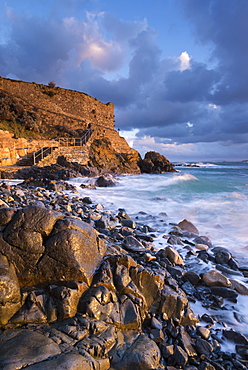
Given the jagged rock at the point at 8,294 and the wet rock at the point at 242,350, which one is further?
the wet rock at the point at 242,350

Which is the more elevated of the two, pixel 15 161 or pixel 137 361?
pixel 15 161

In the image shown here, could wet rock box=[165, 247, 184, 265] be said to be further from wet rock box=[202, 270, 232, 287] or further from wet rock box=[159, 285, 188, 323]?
wet rock box=[159, 285, 188, 323]

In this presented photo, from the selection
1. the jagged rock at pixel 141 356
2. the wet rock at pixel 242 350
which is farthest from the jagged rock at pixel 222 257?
the jagged rock at pixel 141 356

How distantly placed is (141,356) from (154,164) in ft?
95.1

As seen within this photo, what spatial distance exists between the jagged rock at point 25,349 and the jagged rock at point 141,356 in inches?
24.5

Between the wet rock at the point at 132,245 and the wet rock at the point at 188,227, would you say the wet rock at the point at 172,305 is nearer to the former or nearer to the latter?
the wet rock at the point at 132,245

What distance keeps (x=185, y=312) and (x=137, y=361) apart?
948mm

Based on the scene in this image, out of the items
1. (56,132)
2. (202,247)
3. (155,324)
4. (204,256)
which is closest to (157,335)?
(155,324)

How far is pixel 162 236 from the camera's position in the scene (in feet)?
16.9

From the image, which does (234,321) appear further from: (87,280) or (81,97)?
(81,97)

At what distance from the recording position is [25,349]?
1.52 meters

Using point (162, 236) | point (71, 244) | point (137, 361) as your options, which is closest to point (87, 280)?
point (71, 244)

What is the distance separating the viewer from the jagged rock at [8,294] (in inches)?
71.5

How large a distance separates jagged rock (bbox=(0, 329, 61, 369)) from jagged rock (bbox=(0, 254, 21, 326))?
0.19 m
